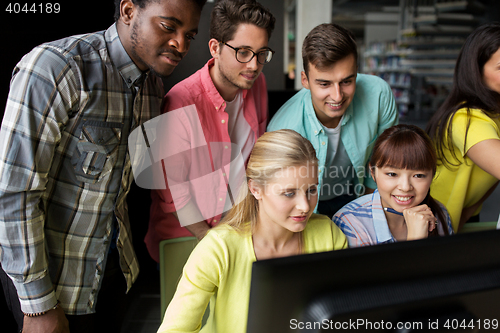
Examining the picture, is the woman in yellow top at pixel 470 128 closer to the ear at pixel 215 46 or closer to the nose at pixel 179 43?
the ear at pixel 215 46

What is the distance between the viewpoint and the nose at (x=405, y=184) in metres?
1.23

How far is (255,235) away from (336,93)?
640 mm

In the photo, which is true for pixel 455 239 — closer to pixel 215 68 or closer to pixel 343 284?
pixel 343 284

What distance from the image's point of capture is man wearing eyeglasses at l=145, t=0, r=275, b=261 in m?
1.37

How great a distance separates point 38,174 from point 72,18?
85cm

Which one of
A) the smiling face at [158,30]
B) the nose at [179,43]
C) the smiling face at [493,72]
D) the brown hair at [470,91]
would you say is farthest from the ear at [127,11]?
the smiling face at [493,72]

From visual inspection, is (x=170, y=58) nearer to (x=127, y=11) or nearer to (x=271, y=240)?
(x=127, y=11)

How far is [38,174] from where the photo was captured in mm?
975

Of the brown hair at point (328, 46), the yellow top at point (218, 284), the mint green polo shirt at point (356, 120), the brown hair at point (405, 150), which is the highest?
the brown hair at point (328, 46)

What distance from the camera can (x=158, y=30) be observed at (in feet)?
3.51

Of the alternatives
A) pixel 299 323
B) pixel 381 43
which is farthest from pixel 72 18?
pixel 381 43

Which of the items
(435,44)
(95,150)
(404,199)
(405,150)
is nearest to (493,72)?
(405,150)

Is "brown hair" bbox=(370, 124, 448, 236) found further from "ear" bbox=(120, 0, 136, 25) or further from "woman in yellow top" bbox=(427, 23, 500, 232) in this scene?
→ "ear" bbox=(120, 0, 136, 25)

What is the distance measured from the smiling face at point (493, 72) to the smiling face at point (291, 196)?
0.86m
